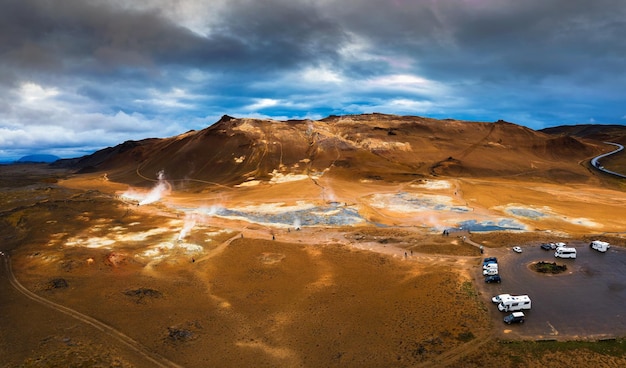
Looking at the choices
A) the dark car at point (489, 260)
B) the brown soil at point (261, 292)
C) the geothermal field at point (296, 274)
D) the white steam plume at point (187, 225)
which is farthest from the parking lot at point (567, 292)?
the white steam plume at point (187, 225)

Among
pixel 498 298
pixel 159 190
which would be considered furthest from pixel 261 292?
pixel 159 190

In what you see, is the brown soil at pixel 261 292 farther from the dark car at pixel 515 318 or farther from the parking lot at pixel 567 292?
the parking lot at pixel 567 292

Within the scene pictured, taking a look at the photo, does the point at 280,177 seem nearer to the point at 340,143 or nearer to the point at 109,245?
the point at 340,143

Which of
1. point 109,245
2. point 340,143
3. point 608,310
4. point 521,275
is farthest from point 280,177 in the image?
point 608,310

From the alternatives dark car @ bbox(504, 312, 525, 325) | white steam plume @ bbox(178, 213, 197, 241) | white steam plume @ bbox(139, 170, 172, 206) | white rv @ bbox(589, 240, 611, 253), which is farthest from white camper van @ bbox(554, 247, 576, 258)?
white steam plume @ bbox(139, 170, 172, 206)

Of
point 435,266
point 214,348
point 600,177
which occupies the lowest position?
point 214,348

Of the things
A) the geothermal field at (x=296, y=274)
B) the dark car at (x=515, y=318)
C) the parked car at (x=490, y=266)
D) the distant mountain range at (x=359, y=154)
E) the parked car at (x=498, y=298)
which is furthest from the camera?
the distant mountain range at (x=359, y=154)
